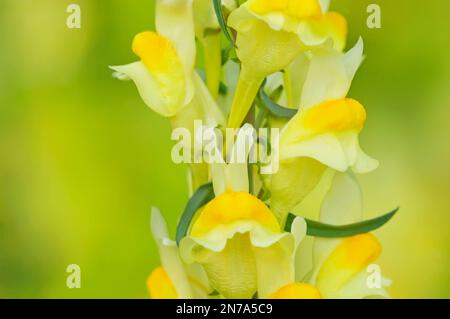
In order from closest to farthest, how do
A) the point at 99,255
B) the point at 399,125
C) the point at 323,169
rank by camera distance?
the point at 323,169
the point at 99,255
the point at 399,125

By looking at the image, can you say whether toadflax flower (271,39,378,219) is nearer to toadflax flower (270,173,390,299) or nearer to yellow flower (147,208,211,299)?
toadflax flower (270,173,390,299)

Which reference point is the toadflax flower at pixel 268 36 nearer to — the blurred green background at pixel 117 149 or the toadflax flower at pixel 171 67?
the toadflax flower at pixel 171 67

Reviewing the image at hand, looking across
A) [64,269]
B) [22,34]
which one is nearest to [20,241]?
[64,269]

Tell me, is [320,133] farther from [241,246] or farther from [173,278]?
[173,278]

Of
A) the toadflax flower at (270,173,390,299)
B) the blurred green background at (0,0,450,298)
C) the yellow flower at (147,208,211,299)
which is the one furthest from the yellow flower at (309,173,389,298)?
the blurred green background at (0,0,450,298)

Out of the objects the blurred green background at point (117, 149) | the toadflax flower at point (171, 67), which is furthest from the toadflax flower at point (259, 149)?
the blurred green background at point (117, 149)

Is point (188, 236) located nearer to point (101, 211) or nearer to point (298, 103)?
point (298, 103)
